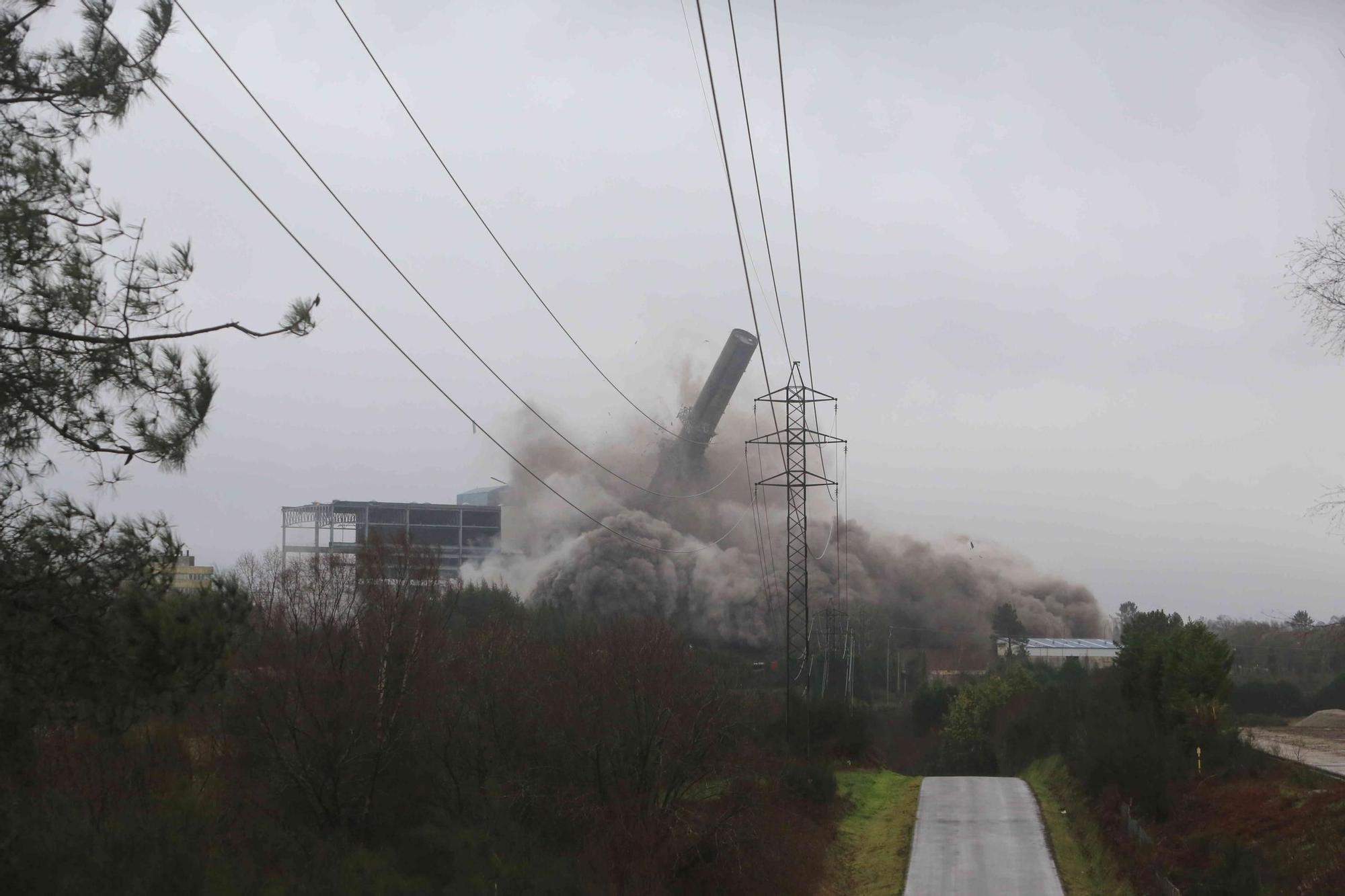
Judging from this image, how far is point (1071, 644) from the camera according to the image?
73812 mm

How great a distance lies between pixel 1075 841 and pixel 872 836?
15.8 ft

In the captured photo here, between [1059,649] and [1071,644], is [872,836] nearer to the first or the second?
[1059,649]

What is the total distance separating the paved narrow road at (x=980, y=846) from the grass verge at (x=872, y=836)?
339 millimetres

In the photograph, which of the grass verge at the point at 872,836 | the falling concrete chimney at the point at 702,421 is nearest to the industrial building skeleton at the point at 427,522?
the falling concrete chimney at the point at 702,421

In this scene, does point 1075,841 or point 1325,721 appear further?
point 1325,721

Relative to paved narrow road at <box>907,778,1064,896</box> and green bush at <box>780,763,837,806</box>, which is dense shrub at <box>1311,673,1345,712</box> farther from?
green bush at <box>780,763,837,806</box>

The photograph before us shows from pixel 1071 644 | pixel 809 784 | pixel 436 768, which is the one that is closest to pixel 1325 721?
pixel 809 784

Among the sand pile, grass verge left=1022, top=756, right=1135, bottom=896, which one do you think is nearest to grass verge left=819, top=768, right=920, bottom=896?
grass verge left=1022, top=756, right=1135, bottom=896

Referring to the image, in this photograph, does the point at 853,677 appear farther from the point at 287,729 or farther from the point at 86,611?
the point at 86,611

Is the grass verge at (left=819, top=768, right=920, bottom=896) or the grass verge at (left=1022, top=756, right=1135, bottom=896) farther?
the grass verge at (left=819, top=768, right=920, bottom=896)

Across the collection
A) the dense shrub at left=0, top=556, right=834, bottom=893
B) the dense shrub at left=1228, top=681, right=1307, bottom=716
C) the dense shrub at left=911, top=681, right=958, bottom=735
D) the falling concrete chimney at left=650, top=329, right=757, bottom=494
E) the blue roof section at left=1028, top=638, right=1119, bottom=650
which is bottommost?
the dense shrub at left=911, top=681, right=958, bottom=735

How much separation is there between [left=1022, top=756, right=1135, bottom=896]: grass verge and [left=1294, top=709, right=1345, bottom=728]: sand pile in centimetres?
1039

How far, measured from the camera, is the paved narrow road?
21.6 meters

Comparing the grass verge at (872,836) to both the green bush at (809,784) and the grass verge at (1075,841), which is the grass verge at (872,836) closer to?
the green bush at (809,784)
